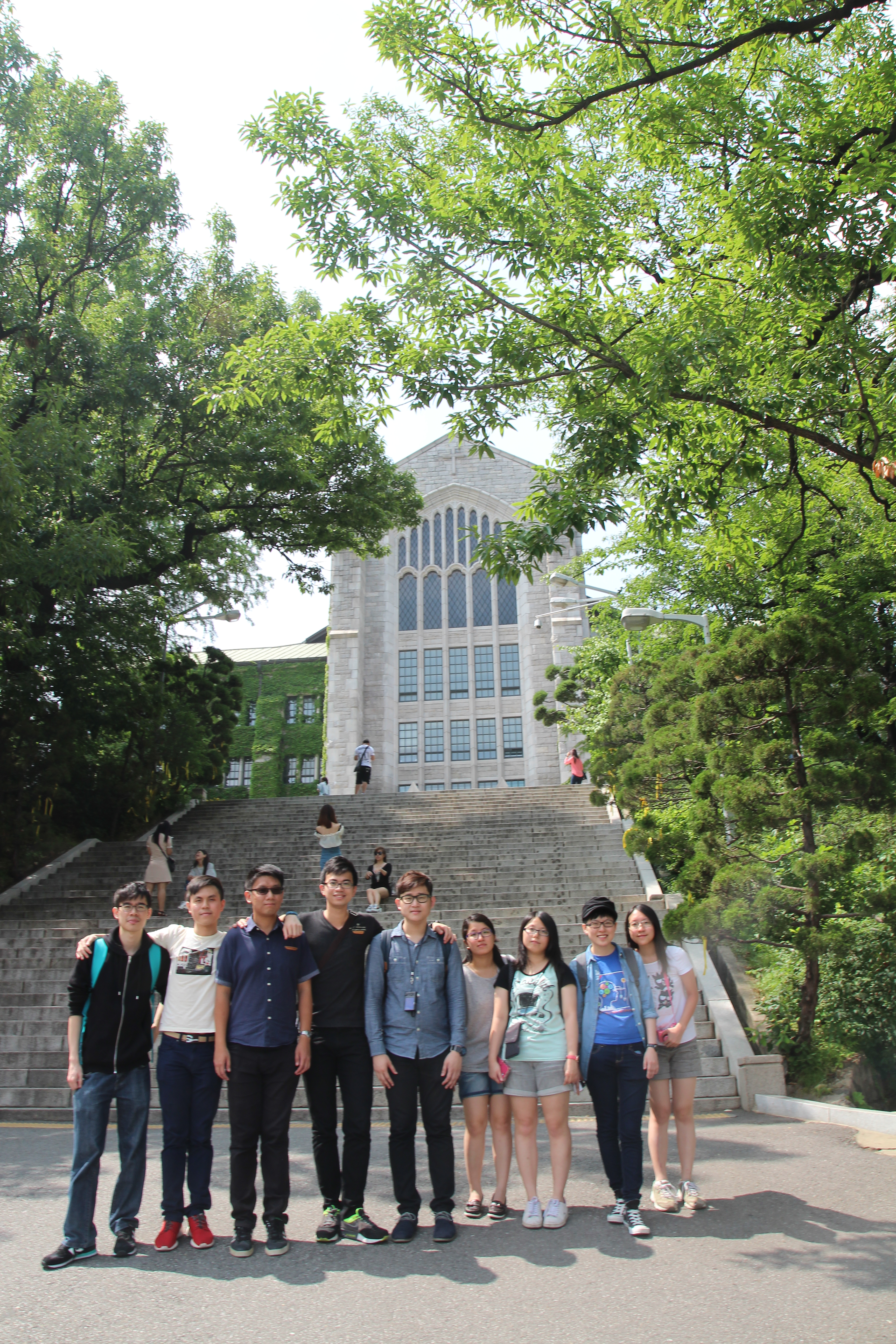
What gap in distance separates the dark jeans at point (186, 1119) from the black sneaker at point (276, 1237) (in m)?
0.32

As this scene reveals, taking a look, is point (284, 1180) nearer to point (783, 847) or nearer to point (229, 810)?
point (783, 847)

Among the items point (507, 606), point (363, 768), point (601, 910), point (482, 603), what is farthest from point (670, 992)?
point (482, 603)

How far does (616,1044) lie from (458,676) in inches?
1250

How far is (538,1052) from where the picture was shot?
193 inches

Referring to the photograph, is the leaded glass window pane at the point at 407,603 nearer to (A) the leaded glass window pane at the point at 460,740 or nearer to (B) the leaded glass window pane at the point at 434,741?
(B) the leaded glass window pane at the point at 434,741

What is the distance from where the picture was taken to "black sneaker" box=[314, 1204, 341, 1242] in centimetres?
453

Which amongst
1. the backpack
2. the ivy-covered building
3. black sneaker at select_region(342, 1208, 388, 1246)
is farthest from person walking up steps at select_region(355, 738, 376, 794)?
black sneaker at select_region(342, 1208, 388, 1246)

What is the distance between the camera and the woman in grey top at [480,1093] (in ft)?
16.2

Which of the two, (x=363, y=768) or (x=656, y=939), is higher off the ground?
(x=363, y=768)

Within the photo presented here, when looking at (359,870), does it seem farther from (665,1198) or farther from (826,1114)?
(665,1198)

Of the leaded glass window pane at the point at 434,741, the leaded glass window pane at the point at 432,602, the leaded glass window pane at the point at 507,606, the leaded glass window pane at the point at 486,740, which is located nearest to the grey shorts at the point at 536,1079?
the leaded glass window pane at the point at 486,740

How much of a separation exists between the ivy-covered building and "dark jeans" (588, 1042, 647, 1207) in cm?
3309

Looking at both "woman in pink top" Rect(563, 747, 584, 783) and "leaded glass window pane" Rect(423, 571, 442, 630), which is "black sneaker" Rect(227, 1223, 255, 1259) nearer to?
"woman in pink top" Rect(563, 747, 584, 783)

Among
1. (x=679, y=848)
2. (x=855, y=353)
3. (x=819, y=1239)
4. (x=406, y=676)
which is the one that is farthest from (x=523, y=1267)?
(x=406, y=676)
